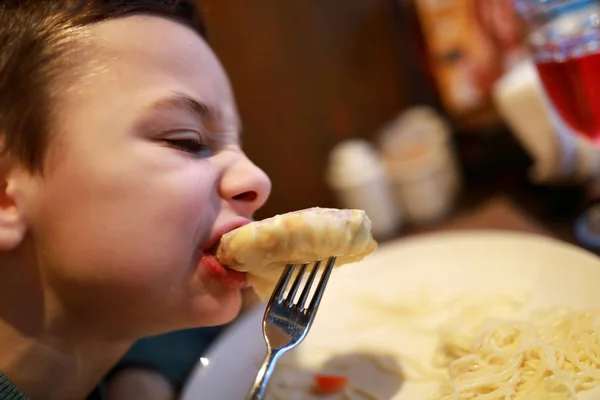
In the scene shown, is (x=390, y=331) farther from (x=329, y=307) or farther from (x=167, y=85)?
(x=167, y=85)

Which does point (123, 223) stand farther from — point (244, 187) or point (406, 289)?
point (406, 289)

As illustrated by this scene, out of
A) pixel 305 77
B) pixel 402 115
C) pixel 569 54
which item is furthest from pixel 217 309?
pixel 402 115

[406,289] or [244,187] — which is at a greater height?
[244,187]

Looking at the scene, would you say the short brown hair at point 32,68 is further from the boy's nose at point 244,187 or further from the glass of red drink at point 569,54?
the glass of red drink at point 569,54

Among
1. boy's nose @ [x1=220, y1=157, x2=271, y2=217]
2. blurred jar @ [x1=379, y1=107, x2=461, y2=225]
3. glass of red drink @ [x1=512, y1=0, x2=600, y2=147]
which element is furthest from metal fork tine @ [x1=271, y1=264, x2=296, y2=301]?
blurred jar @ [x1=379, y1=107, x2=461, y2=225]

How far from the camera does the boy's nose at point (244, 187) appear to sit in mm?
812

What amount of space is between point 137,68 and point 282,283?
362 millimetres

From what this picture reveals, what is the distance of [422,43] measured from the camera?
163 centimetres

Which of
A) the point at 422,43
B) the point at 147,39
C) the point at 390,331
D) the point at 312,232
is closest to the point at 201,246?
the point at 312,232

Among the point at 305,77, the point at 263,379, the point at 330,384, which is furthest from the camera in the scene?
the point at 305,77

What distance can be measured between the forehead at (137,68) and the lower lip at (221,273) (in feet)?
0.75

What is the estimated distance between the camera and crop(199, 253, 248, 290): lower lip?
31.6 inches

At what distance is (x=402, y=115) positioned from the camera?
5.85 feet

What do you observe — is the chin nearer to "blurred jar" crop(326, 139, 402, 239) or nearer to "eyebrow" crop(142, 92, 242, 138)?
"eyebrow" crop(142, 92, 242, 138)
